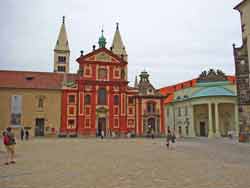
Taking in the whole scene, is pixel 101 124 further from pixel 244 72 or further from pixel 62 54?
pixel 62 54

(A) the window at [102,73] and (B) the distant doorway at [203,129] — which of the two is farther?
(B) the distant doorway at [203,129]

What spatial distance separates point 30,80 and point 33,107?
506cm

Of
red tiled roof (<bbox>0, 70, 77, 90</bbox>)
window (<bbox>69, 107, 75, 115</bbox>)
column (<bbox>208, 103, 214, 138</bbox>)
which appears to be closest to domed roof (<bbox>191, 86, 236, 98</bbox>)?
column (<bbox>208, 103, 214, 138</bbox>)

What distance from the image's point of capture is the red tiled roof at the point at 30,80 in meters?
43.9

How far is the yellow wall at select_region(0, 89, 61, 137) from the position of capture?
42375 millimetres

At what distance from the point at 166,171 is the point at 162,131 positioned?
38.3 m

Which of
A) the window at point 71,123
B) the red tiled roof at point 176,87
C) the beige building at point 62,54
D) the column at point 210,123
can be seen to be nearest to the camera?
the window at point 71,123

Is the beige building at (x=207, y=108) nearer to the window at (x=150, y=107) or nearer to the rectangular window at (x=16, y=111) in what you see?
the window at (x=150, y=107)

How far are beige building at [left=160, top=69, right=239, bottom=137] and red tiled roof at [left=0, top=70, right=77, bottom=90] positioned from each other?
77.3 ft

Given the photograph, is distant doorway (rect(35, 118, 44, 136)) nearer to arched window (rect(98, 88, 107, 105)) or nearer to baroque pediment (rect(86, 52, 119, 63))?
arched window (rect(98, 88, 107, 105))

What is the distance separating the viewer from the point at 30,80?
45.6 m

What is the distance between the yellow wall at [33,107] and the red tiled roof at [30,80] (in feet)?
2.91

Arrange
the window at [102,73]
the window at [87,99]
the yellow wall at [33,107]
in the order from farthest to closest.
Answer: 1. the window at [102,73]
2. the window at [87,99]
3. the yellow wall at [33,107]

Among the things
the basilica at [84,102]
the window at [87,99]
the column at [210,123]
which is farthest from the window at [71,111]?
the column at [210,123]
